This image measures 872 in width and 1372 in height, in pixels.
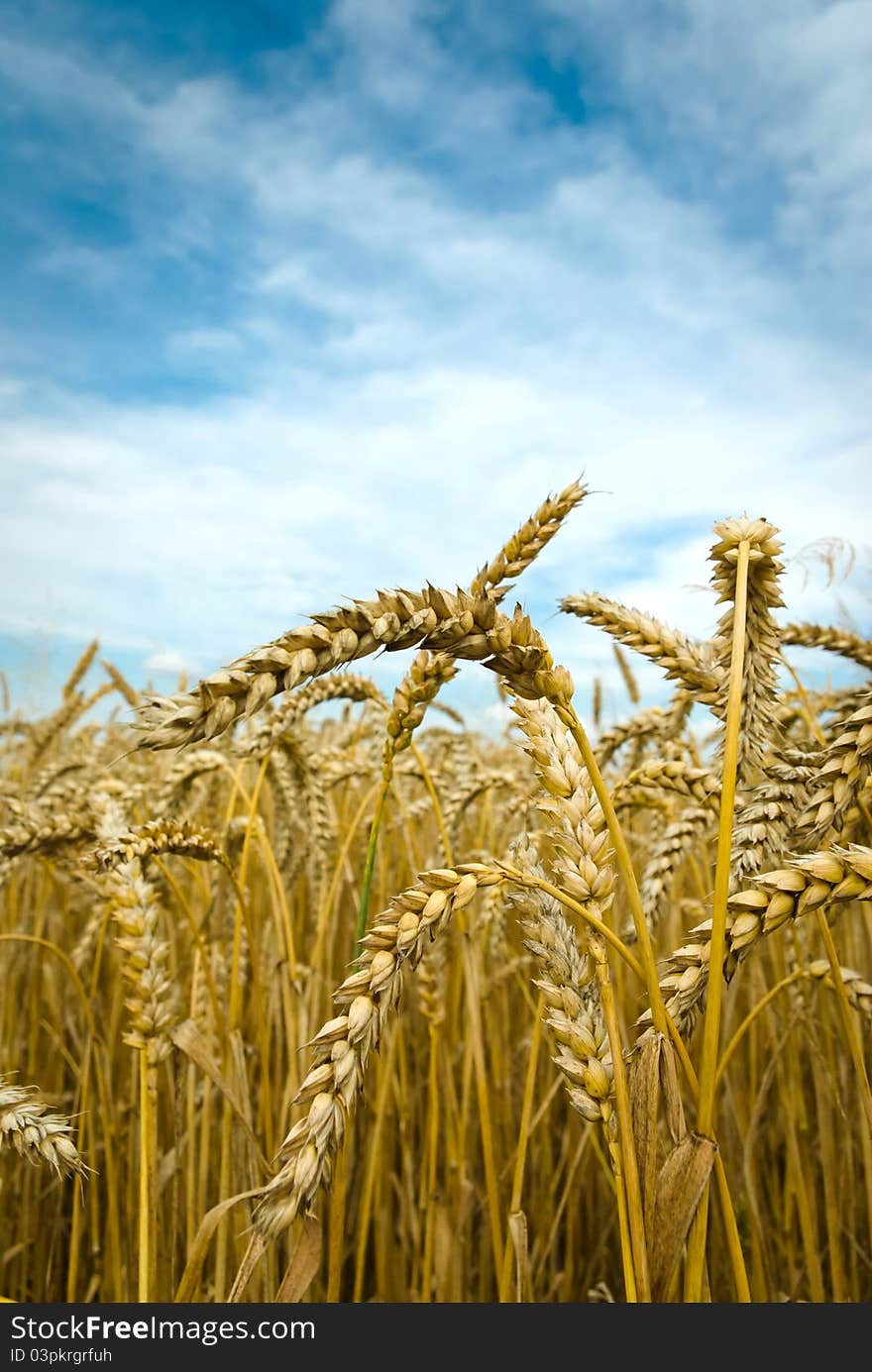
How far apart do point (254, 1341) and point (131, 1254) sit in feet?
4.05

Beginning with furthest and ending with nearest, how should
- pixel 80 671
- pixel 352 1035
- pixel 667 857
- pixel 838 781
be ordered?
pixel 80 671 → pixel 667 857 → pixel 838 781 → pixel 352 1035

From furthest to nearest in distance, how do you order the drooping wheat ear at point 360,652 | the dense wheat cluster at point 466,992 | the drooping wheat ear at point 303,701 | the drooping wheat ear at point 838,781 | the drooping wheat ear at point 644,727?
the drooping wheat ear at point 644,727
the drooping wheat ear at point 303,701
the drooping wheat ear at point 838,781
the dense wheat cluster at point 466,992
the drooping wheat ear at point 360,652

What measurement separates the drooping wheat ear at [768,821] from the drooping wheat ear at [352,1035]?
1.13 feet

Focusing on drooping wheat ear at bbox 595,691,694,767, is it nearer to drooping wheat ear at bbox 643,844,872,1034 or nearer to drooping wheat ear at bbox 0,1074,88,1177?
drooping wheat ear at bbox 643,844,872,1034

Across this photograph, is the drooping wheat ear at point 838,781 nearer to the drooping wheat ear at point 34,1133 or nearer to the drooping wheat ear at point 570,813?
the drooping wheat ear at point 570,813

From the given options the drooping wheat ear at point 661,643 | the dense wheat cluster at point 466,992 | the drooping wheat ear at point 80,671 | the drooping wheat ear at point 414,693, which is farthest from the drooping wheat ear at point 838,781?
the drooping wheat ear at point 80,671

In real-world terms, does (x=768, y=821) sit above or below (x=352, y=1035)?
above

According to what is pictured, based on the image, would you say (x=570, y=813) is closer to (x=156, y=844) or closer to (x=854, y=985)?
(x=156, y=844)

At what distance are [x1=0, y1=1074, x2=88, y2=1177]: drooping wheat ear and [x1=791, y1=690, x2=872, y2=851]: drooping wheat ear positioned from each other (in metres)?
0.82

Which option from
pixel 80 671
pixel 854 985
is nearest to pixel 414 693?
pixel 854 985

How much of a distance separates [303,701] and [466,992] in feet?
2.58

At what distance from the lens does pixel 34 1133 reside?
92cm

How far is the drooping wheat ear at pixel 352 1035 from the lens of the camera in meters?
0.60

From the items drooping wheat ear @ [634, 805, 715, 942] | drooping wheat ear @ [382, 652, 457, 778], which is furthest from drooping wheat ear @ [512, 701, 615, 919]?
drooping wheat ear @ [634, 805, 715, 942]
